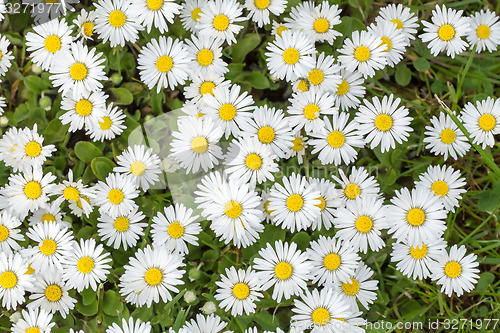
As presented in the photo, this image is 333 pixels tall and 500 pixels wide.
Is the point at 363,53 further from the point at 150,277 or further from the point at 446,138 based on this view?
the point at 150,277

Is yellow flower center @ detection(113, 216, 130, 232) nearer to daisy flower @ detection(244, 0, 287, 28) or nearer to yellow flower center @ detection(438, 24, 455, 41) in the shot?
daisy flower @ detection(244, 0, 287, 28)

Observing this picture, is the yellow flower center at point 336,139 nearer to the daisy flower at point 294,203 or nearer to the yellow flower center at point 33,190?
the daisy flower at point 294,203

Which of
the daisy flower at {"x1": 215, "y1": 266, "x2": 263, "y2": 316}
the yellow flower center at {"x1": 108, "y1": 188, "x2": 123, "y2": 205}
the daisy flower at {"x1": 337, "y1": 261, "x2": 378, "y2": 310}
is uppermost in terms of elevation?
the yellow flower center at {"x1": 108, "y1": 188, "x2": 123, "y2": 205}

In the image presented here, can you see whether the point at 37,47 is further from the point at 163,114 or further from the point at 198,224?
the point at 198,224

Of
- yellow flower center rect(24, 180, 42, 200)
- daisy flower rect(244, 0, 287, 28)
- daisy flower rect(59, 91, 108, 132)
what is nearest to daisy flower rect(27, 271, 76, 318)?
yellow flower center rect(24, 180, 42, 200)

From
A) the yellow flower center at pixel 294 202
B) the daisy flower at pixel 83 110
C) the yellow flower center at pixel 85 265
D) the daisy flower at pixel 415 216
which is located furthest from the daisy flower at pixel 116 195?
the daisy flower at pixel 415 216

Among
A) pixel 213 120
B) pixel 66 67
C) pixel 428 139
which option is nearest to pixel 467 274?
pixel 428 139
